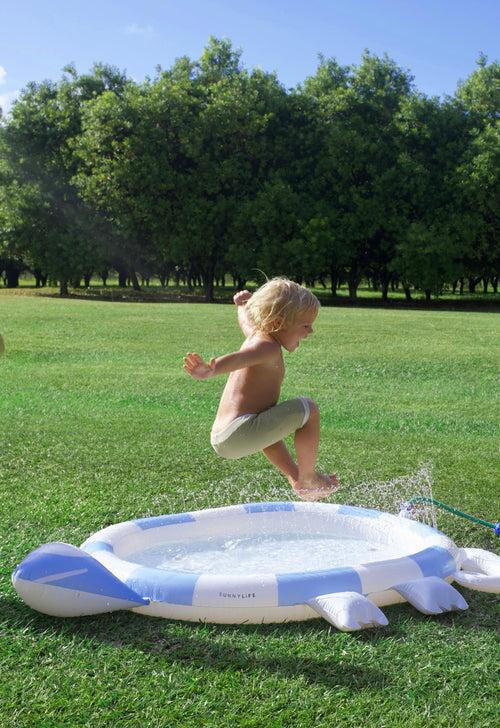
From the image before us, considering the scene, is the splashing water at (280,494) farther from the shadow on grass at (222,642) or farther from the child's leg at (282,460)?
the shadow on grass at (222,642)

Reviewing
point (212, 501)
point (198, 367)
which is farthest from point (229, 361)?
point (212, 501)

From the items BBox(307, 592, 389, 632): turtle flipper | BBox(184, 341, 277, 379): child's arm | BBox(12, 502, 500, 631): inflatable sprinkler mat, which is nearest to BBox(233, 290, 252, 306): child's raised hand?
BBox(184, 341, 277, 379): child's arm

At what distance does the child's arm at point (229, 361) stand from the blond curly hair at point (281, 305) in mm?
122

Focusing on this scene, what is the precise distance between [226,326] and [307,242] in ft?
53.1

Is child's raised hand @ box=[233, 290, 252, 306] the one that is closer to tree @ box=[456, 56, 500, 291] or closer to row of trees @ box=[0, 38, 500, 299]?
row of trees @ box=[0, 38, 500, 299]

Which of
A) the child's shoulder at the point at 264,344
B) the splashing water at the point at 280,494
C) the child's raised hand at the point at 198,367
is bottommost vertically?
the splashing water at the point at 280,494

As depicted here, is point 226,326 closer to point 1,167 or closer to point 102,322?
point 102,322

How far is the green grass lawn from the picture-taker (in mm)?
3234

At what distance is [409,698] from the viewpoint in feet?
10.7

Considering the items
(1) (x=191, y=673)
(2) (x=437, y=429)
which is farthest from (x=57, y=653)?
(2) (x=437, y=429)

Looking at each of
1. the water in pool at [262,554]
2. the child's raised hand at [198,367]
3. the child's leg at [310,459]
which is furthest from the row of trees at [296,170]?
the child's raised hand at [198,367]

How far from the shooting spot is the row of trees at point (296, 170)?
118 feet

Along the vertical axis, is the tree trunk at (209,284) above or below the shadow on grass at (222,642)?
above

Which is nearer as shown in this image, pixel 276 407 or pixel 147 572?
pixel 147 572
